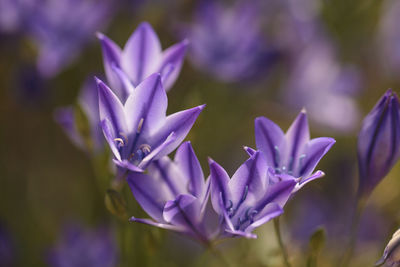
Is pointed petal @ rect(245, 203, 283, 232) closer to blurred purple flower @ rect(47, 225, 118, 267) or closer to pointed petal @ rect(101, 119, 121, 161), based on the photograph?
pointed petal @ rect(101, 119, 121, 161)

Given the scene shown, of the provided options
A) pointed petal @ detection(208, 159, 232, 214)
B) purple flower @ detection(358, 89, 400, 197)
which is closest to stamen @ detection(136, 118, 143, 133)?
pointed petal @ detection(208, 159, 232, 214)

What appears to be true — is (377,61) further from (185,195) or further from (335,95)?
(185,195)

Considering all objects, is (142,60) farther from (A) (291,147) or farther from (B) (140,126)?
(A) (291,147)

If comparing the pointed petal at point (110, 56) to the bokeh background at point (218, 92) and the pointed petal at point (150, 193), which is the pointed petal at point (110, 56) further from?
the bokeh background at point (218, 92)

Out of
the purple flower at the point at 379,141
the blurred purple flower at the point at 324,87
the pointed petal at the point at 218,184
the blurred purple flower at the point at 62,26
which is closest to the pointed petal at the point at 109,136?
the pointed petal at the point at 218,184

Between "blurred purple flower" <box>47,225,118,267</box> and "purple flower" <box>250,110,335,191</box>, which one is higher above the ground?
"purple flower" <box>250,110,335,191</box>

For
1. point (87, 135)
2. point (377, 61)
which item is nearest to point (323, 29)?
point (377, 61)
